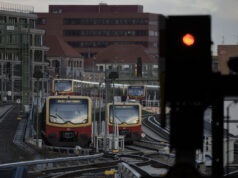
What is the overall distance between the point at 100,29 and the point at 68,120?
135m

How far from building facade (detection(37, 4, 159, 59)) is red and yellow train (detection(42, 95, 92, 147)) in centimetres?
13057

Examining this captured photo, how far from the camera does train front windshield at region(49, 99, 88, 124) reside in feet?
109

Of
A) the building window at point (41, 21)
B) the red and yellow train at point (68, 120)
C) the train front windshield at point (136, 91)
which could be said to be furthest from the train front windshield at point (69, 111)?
the building window at point (41, 21)

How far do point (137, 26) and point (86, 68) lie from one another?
17256 millimetres

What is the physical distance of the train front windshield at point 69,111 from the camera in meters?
33.1

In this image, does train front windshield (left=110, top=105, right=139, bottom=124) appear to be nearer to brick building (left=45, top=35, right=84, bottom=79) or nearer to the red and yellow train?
the red and yellow train

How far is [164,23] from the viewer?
5.08 metres

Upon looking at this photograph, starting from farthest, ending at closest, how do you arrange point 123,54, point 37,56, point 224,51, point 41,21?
1. point 41,21
2. point 123,54
3. point 37,56
4. point 224,51

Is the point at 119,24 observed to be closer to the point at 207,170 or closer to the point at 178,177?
the point at 207,170

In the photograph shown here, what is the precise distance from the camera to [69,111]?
33.3 meters

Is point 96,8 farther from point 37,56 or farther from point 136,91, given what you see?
point 136,91

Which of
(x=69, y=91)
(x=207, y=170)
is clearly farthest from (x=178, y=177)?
(x=69, y=91)

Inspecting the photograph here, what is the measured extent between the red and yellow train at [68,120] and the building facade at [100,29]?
131 m

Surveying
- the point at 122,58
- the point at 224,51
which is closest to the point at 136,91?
the point at 224,51
